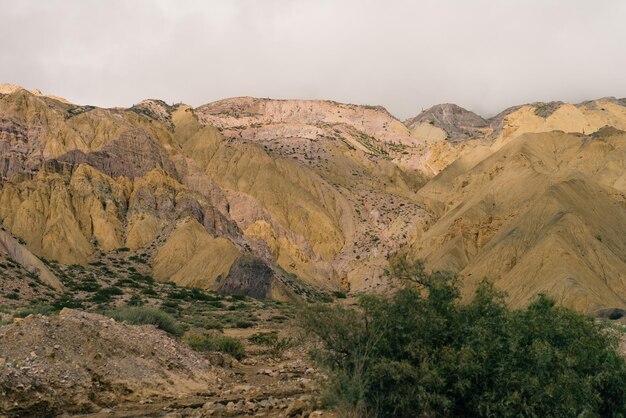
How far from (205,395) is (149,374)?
2.29 metres

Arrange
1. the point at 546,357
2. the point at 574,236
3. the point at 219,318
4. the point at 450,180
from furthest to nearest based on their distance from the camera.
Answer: the point at 450,180, the point at 574,236, the point at 219,318, the point at 546,357

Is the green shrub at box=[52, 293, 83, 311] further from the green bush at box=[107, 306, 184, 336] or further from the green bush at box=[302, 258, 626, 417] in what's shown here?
the green bush at box=[302, 258, 626, 417]

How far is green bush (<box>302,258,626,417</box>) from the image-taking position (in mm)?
15859

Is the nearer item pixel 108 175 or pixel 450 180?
pixel 108 175

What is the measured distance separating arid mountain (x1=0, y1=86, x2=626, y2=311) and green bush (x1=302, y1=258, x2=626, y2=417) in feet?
133

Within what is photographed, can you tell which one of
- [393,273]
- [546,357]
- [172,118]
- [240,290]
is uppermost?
[172,118]

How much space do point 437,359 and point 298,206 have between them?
115 metres

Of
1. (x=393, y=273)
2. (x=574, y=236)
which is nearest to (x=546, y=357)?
(x=393, y=273)

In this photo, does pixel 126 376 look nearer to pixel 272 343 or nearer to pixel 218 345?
pixel 218 345

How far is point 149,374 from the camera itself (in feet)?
79.6

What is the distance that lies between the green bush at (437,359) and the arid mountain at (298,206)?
40492 mm

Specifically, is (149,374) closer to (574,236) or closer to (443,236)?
(574,236)

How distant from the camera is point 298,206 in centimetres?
13162

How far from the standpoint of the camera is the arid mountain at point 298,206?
74.4 meters
